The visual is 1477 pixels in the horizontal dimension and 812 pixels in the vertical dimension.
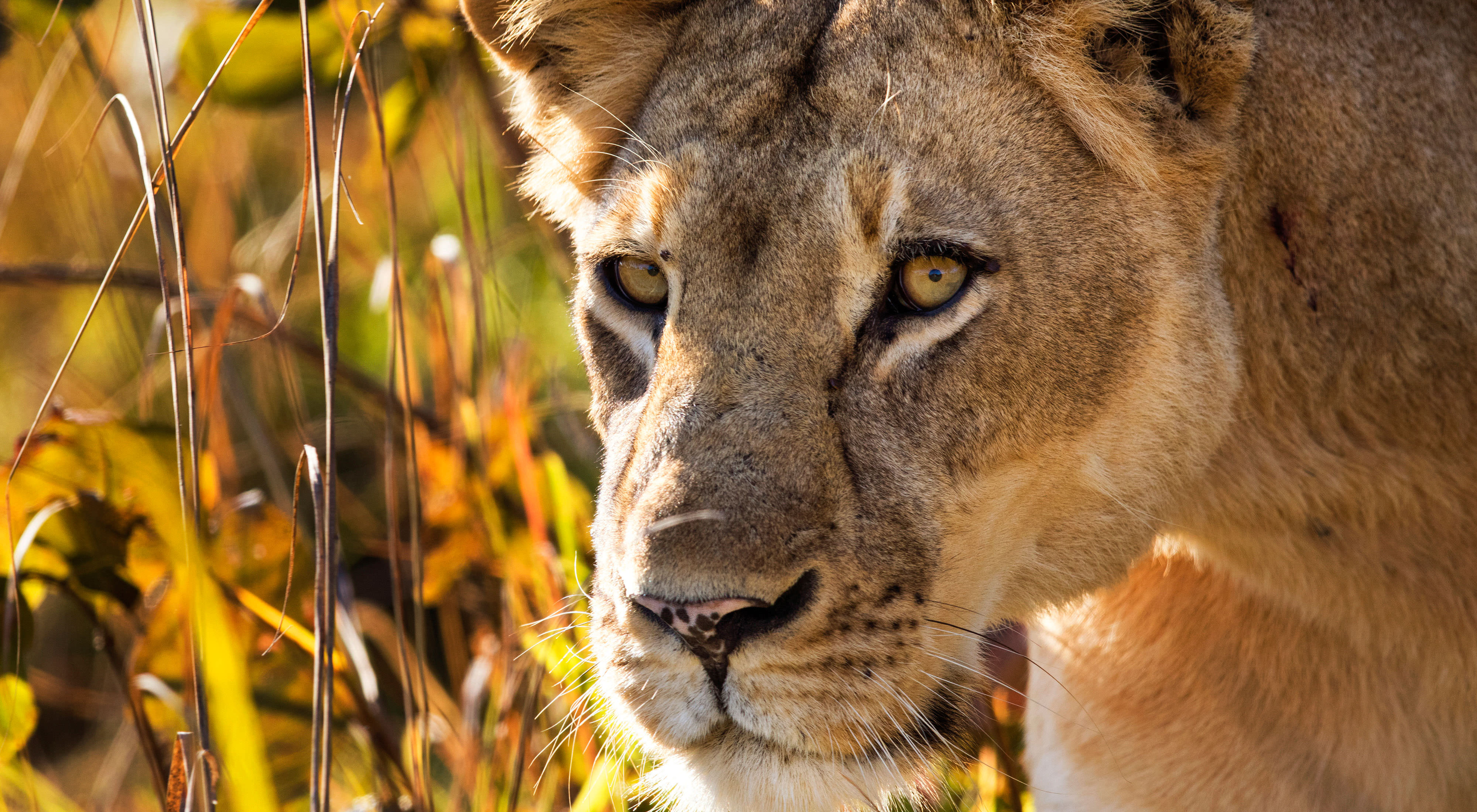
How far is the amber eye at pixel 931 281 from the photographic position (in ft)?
6.63

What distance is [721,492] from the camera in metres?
1.88

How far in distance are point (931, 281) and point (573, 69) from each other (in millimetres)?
969

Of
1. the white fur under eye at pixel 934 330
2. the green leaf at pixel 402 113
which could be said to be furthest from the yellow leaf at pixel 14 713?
the white fur under eye at pixel 934 330

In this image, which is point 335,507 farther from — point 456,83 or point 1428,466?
point 456,83

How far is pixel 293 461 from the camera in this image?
5.14 meters

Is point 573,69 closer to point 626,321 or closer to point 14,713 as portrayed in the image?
point 626,321

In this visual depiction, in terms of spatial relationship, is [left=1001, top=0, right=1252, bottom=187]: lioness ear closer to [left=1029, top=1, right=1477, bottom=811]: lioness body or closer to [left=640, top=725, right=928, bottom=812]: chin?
[left=1029, top=1, right=1477, bottom=811]: lioness body

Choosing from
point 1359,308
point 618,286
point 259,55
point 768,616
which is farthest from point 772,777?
point 259,55

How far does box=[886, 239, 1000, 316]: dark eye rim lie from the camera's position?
2.00 m

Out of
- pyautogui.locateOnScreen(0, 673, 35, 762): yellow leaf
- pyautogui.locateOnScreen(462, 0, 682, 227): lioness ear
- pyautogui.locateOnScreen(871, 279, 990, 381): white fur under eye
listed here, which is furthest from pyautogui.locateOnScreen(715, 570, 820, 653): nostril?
pyautogui.locateOnScreen(0, 673, 35, 762): yellow leaf

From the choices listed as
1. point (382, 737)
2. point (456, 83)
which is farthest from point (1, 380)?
point (382, 737)

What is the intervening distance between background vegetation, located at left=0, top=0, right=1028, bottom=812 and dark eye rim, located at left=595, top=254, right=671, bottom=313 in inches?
16.3

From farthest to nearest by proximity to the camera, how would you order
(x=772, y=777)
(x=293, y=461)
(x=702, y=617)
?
1. (x=293, y=461)
2. (x=772, y=777)
3. (x=702, y=617)

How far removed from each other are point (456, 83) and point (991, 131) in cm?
218
